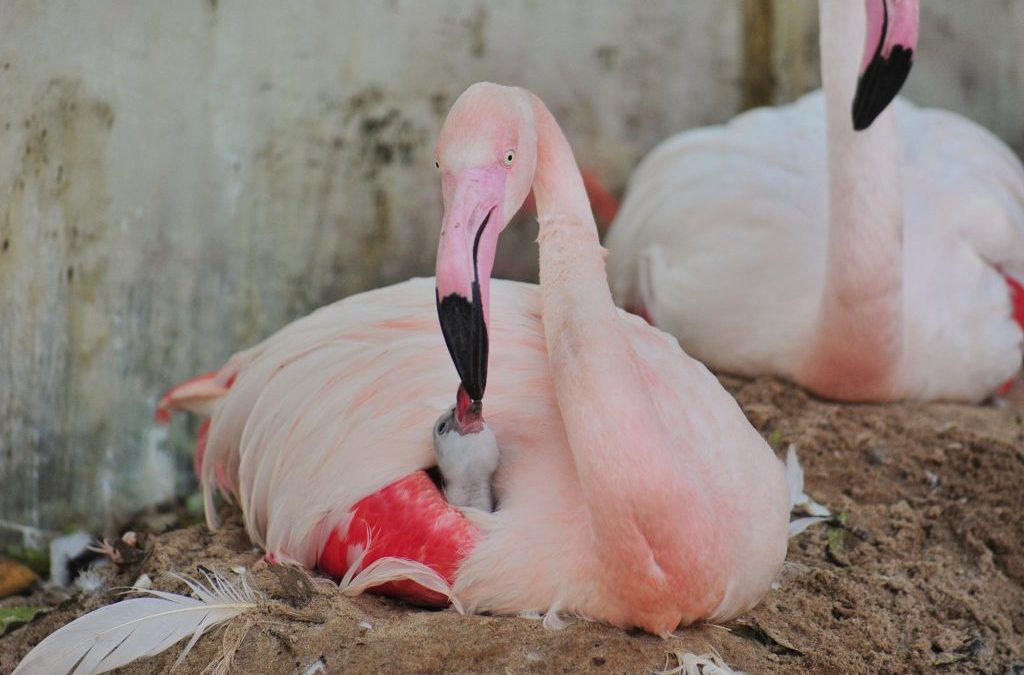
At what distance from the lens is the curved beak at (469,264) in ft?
7.40

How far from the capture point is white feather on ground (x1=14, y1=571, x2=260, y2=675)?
2631mm

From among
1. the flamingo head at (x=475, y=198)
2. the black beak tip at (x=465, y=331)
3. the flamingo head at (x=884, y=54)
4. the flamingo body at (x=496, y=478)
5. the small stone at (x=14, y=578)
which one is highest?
the flamingo head at (x=884, y=54)

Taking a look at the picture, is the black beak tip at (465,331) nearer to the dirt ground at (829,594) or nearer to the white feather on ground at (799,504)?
the dirt ground at (829,594)

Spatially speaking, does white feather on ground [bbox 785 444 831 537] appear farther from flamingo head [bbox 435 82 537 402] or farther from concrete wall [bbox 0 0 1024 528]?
concrete wall [bbox 0 0 1024 528]

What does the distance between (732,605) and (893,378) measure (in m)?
1.45

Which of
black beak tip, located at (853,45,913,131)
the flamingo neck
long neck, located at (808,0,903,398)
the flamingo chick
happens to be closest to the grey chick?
the flamingo chick

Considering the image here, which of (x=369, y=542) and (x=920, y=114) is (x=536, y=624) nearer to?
(x=369, y=542)

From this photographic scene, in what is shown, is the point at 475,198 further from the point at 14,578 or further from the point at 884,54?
the point at 14,578

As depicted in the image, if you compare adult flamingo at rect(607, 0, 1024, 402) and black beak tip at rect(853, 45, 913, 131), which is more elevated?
black beak tip at rect(853, 45, 913, 131)

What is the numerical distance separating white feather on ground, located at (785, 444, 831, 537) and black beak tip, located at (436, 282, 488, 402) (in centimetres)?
136

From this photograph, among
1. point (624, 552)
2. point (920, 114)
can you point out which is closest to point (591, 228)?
point (624, 552)

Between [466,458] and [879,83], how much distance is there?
4.45ft

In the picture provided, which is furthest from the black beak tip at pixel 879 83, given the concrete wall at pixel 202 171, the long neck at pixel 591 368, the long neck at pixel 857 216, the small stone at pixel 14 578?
the small stone at pixel 14 578

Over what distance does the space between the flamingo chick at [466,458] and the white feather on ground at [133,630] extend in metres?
0.50
